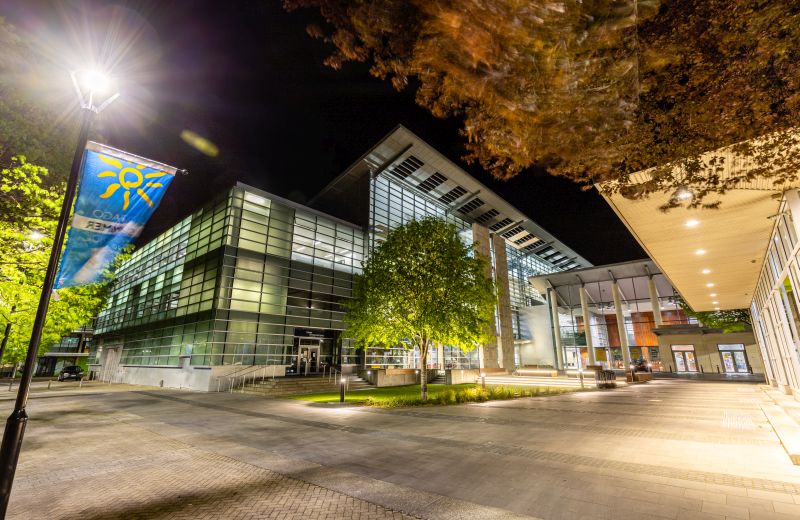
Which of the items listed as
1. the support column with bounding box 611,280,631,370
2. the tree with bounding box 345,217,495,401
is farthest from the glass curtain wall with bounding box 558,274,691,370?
the tree with bounding box 345,217,495,401

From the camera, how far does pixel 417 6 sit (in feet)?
11.5

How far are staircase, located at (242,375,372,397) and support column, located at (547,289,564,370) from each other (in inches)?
1251

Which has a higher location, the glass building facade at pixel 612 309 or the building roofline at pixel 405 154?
the building roofline at pixel 405 154

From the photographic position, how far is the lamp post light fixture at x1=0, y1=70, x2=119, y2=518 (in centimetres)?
413

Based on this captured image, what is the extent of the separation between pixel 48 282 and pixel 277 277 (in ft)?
82.9

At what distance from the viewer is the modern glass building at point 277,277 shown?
88.9ft

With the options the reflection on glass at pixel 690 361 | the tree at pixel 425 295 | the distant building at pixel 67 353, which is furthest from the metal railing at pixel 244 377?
the distant building at pixel 67 353

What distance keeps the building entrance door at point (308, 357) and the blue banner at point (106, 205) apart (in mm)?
24168

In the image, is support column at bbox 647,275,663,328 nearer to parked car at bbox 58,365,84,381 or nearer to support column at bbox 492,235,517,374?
support column at bbox 492,235,517,374

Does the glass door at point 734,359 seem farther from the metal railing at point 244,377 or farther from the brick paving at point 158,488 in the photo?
the brick paving at point 158,488

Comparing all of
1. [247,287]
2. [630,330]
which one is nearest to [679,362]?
[630,330]

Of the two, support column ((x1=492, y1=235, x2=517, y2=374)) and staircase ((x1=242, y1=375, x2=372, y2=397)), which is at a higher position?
support column ((x1=492, y1=235, x2=517, y2=374))

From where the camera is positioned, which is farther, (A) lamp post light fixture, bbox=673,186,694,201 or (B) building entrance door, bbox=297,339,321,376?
(B) building entrance door, bbox=297,339,321,376

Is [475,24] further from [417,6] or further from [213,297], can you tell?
[213,297]
